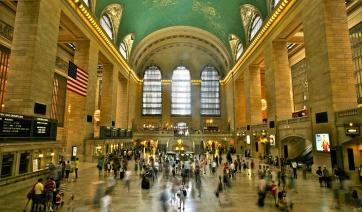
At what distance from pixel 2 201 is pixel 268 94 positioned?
20185 millimetres

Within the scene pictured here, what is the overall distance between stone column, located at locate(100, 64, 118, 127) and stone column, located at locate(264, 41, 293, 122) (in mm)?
17669

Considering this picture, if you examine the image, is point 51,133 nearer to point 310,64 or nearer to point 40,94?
point 40,94

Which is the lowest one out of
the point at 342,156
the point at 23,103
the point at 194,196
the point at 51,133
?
the point at 194,196

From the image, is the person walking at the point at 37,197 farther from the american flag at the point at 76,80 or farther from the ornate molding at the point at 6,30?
the ornate molding at the point at 6,30

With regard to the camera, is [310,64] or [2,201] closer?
[2,201]

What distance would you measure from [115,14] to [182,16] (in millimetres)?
11031

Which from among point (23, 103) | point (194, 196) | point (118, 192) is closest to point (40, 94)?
point (23, 103)

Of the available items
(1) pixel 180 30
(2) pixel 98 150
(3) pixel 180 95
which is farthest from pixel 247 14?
(2) pixel 98 150

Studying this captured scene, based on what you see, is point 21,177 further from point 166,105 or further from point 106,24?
point 166,105

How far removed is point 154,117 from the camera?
42.5 metres

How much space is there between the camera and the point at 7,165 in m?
8.74

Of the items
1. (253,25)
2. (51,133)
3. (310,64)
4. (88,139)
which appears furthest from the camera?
(253,25)

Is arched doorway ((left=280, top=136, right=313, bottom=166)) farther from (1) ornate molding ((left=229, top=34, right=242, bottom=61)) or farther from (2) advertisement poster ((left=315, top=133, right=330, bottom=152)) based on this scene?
(1) ornate molding ((left=229, top=34, right=242, bottom=61))

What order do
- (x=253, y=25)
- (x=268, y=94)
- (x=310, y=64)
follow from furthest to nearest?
(x=253, y=25), (x=268, y=94), (x=310, y=64)
